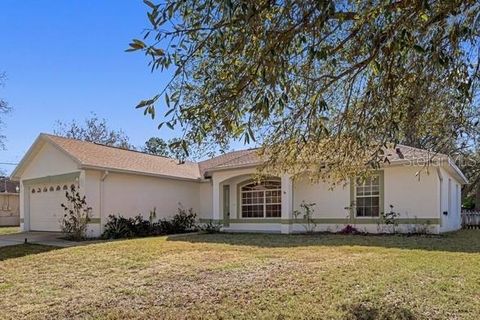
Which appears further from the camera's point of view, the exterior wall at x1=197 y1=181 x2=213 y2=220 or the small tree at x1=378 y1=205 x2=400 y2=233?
the exterior wall at x1=197 y1=181 x2=213 y2=220

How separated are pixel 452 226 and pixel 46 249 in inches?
666

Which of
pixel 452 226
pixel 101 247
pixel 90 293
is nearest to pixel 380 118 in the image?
pixel 90 293

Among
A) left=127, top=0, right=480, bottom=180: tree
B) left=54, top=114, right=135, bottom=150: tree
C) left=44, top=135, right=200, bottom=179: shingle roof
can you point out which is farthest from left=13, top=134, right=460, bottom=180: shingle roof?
left=54, top=114, right=135, bottom=150: tree

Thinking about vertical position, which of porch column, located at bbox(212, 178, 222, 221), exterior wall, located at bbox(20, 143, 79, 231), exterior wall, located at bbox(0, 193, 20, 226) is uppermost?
exterior wall, located at bbox(20, 143, 79, 231)

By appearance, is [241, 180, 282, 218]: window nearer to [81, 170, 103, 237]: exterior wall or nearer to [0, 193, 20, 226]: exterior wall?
[81, 170, 103, 237]: exterior wall

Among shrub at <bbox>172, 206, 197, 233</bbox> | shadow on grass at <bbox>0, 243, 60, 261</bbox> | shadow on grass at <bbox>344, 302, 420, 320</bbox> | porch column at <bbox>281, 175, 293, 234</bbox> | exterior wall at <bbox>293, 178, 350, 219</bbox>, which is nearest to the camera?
shadow on grass at <bbox>344, 302, 420, 320</bbox>

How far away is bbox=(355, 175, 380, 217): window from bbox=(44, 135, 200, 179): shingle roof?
7406 millimetres

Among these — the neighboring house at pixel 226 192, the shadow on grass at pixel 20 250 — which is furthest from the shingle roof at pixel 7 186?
the shadow on grass at pixel 20 250

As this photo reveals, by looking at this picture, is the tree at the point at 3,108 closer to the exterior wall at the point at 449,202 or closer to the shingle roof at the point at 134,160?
the shingle roof at the point at 134,160

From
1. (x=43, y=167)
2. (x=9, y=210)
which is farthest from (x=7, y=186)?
(x=43, y=167)

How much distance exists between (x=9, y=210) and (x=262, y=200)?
21.6m

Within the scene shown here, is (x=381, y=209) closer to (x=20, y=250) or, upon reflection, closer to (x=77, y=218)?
(x=77, y=218)

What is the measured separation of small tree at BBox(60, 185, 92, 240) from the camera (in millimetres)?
17812

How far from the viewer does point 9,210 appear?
108 ft
